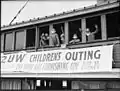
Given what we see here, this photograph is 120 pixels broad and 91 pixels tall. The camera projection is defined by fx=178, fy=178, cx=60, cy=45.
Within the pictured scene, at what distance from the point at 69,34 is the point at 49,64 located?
1.55m

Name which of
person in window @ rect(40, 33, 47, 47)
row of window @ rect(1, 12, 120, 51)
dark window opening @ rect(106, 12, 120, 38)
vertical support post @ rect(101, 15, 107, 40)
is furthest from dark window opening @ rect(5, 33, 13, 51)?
dark window opening @ rect(106, 12, 120, 38)

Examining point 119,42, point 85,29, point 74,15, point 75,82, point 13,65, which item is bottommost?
point 75,82

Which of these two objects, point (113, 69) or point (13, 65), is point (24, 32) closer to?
point (13, 65)

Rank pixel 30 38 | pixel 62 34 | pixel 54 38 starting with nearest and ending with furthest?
pixel 62 34 < pixel 54 38 < pixel 30 38

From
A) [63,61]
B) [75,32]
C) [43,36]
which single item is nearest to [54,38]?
[43,36]

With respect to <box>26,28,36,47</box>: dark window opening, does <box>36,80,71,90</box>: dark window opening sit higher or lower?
lower

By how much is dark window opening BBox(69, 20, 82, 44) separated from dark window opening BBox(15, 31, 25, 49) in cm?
260

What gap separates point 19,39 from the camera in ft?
29.5

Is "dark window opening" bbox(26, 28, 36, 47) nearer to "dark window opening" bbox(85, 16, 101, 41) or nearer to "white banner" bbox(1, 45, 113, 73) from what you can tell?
"white banner" bbox(1, 45, 113, 73)

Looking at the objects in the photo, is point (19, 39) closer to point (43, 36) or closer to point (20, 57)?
point (20, 57)

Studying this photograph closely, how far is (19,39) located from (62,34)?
2632 mm

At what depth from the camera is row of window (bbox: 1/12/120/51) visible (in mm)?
6574

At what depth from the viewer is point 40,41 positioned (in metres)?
8.16

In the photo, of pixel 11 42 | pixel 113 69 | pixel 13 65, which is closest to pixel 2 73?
pixel 13 65
